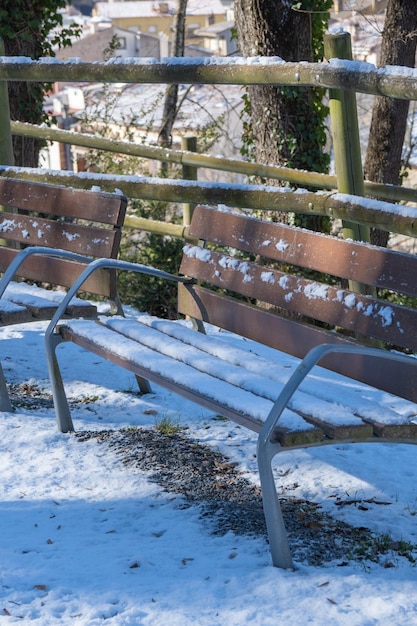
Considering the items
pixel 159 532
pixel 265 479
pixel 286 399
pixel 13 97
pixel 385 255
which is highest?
pixel 13 97

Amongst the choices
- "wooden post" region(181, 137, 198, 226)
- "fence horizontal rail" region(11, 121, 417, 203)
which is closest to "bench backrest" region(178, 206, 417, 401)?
"fence horizontal rail" region(11, 121, 417, 203)

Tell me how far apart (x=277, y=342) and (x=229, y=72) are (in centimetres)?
135

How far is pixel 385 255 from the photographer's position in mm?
3053

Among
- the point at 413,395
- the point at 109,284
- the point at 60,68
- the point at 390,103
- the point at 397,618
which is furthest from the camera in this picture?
the point at 390,103

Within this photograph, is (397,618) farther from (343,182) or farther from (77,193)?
(77,193)

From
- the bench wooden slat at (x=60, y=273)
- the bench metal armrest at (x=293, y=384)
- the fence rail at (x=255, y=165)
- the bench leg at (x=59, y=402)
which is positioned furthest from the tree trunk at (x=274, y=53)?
the bench metal armrest at (x=293, y=384)

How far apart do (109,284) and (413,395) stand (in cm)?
159

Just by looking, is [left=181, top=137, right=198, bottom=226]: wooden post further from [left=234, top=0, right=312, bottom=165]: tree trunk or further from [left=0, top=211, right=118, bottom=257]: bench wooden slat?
[left=0, top=211, right=118, bottom=257]: bench wooden slat

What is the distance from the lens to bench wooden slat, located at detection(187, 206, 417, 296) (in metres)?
3.01

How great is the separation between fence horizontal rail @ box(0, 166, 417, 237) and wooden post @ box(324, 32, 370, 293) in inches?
4.6

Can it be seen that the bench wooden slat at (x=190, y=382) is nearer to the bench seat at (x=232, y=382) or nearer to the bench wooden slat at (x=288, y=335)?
the bench seat at (x=232, y=382)

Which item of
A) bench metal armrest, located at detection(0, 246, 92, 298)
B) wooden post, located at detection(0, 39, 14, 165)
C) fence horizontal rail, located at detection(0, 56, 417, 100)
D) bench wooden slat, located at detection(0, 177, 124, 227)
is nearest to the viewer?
fence horizontal rail, located at detection(0, 56, 417, 100)

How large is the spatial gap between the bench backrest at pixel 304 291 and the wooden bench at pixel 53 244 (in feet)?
1.11

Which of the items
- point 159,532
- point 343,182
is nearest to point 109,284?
point 343,182
